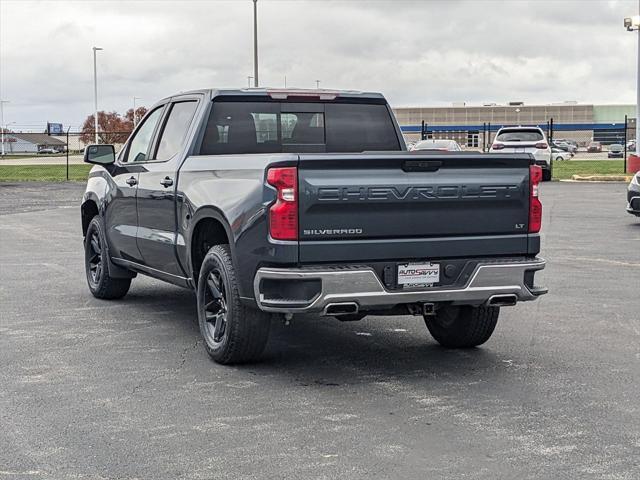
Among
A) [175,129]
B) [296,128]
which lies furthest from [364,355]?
[175,129]

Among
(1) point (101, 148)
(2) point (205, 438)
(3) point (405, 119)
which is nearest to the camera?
(2) point (205, 438)

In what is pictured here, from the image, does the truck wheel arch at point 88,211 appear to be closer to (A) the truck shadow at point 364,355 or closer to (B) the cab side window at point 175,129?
(B) the cab side window at point 175,129

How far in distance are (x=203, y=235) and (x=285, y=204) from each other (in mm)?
1502

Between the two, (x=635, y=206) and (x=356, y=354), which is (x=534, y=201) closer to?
(x=356, y=354)

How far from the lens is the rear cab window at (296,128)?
8391 mm

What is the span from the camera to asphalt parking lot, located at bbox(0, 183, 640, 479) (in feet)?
16.9

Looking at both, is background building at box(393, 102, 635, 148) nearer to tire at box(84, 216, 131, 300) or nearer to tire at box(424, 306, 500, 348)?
tire at box(84, 216, 131, 300)

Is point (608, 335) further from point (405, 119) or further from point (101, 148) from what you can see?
point (405, 119)

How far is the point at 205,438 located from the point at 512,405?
189 cm

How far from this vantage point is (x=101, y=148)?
9891 mm

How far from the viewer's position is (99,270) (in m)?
10.5

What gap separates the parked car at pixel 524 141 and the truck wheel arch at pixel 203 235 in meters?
25.3

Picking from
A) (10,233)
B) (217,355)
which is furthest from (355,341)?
(10,233)

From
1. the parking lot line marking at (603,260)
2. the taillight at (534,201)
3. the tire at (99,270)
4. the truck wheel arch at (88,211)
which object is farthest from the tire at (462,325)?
the parking lot line marking at (603,260)
